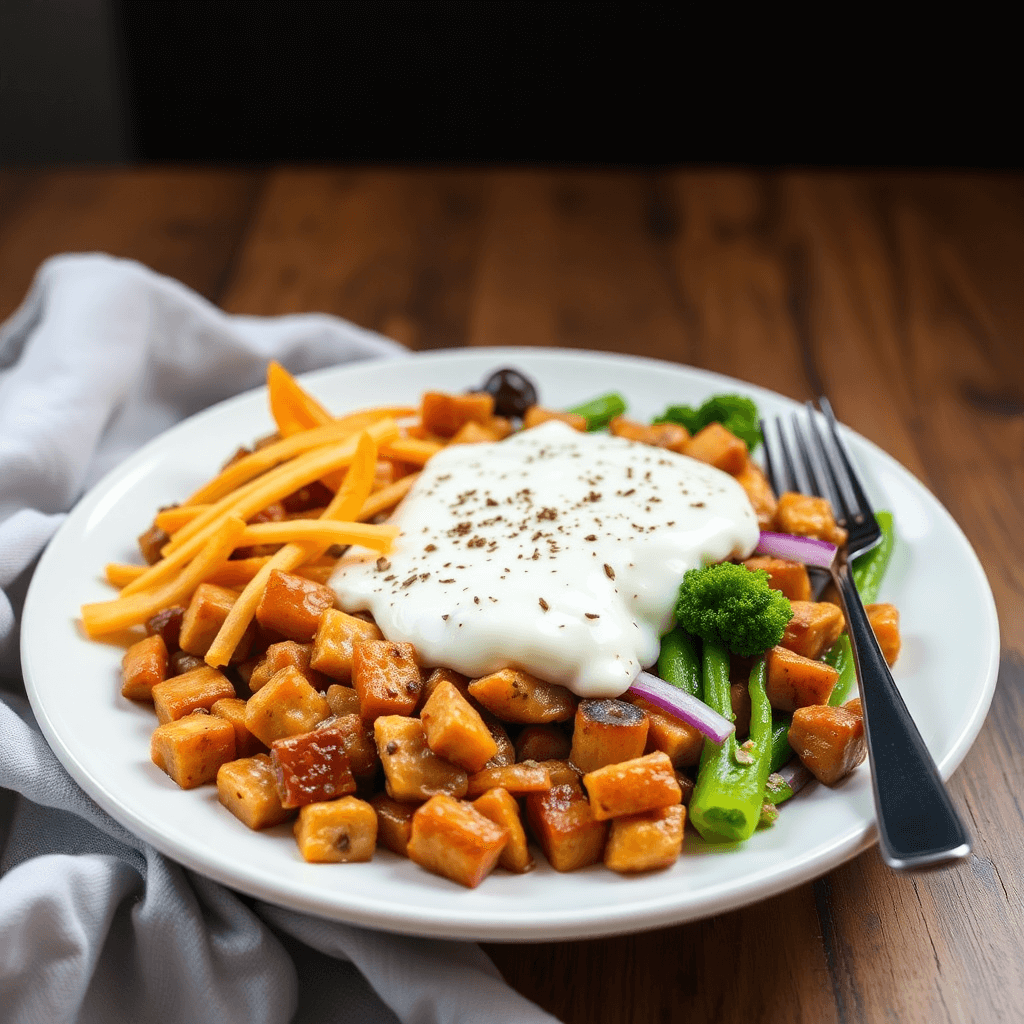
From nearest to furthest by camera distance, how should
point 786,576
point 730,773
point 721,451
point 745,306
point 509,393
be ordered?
point 730,773
point 786,576
point 721,451
point 509,393
point 745,306

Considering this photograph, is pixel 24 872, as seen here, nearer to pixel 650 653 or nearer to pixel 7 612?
pixel 7 612

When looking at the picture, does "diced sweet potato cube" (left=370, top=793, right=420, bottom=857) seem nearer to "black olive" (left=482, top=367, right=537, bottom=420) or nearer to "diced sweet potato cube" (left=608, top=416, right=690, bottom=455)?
"diced sweet potato cube" (left=608, top=416, right=690, bottom=455)

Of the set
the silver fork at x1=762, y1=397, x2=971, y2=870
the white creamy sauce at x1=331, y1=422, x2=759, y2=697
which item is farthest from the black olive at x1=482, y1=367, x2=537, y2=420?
the silver fork at x1=762, y1=397, x2=971, y2=870

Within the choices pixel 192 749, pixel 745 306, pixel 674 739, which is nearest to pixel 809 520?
pixel 674 739

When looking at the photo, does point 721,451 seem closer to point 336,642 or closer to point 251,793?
point 336,642

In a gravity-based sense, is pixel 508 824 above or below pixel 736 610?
below
